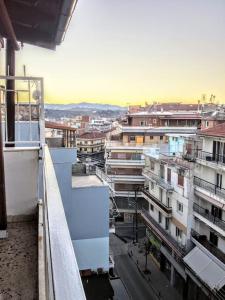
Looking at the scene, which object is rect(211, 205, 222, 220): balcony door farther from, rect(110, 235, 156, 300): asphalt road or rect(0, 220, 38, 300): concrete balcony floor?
rect(0, 220, 38, 300): concrete balcony floor

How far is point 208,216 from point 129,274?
4894 mm

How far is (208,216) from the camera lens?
11312mm

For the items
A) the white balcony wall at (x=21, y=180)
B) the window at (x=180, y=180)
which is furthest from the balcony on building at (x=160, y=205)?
the white balcony wall at (x=21, y=180)

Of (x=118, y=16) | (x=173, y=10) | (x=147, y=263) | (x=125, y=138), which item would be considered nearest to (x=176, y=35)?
(x=173, y=10)

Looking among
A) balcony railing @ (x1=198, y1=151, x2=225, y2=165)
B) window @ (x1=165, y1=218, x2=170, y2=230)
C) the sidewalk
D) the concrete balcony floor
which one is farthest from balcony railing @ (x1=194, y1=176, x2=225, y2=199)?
the concrete balcony floor

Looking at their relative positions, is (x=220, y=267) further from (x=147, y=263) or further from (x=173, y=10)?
(x=173, y=10)

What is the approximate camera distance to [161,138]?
2073 cm

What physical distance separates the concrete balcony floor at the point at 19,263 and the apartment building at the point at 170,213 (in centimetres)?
1054

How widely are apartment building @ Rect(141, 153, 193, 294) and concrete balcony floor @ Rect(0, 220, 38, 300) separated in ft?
34.6

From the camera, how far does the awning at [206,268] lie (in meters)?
9.75

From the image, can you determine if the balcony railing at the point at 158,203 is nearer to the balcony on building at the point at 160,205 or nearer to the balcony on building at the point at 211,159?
the balcony on building at the point at 160,205

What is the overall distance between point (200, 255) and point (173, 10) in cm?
1129

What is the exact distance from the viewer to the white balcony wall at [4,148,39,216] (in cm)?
263

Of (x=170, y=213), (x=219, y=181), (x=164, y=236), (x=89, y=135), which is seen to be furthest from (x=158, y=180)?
(x=89, y=135)
